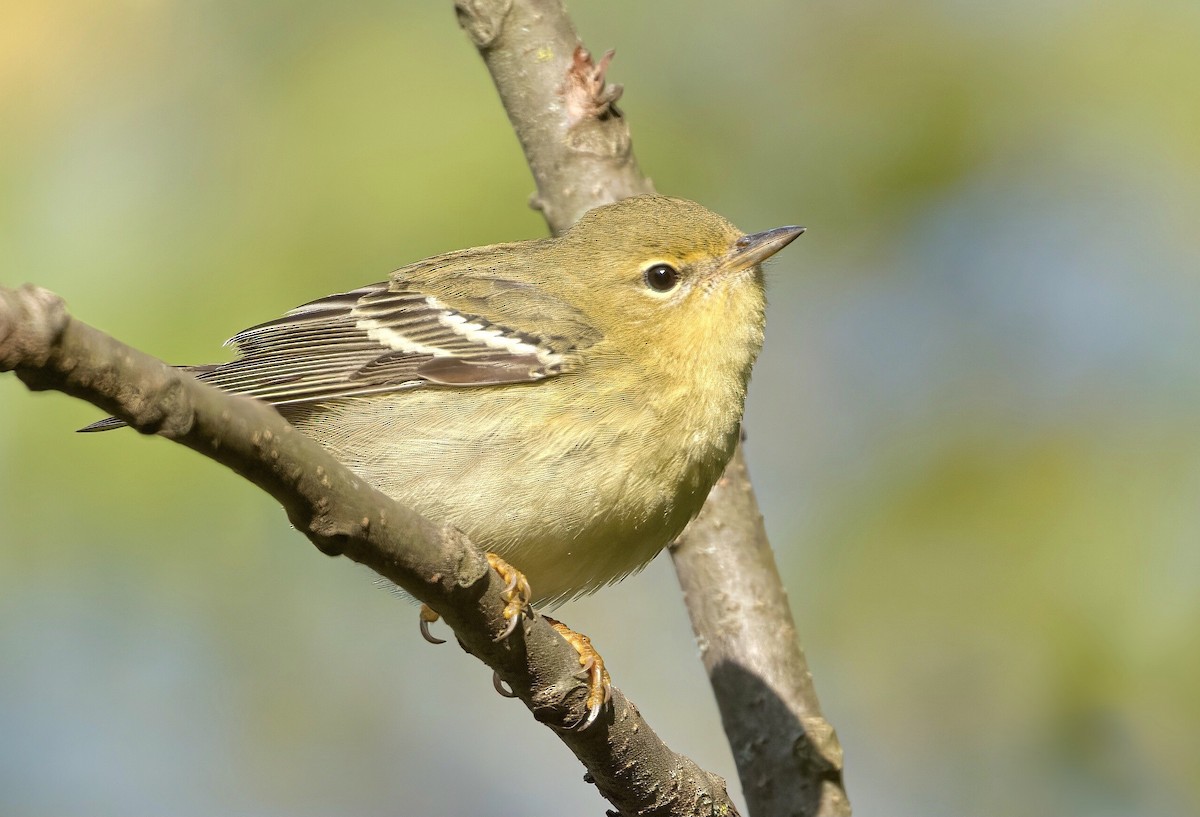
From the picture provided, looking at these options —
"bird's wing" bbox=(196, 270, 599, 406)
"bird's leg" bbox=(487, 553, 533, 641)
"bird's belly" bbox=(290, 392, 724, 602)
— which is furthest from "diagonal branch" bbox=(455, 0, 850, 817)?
"bird's leg" bbox=(487, 553, 533, 641)

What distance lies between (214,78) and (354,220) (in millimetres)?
1172

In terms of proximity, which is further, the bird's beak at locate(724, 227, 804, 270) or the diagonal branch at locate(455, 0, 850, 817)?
the bird's beak at locate(724, 227, 804, 270)

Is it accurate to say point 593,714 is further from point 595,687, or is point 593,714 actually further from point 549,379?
point 549,379

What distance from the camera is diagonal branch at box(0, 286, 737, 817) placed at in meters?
2.02

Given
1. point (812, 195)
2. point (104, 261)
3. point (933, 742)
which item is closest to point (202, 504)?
point (104, 261)

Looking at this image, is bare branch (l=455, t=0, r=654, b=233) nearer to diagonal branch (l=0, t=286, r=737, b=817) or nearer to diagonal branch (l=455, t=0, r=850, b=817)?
diagonal branch (l=455, t=0, r=850, b=817)

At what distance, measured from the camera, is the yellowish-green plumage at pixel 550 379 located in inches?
162

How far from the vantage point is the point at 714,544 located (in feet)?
16.7

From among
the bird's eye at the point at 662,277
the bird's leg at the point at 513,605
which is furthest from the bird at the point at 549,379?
the bird's leg at the point at 513,605

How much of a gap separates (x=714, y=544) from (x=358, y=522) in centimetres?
272

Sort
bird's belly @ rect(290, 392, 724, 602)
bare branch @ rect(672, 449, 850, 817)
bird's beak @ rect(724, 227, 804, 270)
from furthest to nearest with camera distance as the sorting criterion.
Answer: bird's beak @ rect(724, 227, 804, 270) → bare branch @ rect(672, 449, 850, 817) → bird's belly @ rect(290, 392, 724, 602)

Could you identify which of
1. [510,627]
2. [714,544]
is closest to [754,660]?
[714,544]

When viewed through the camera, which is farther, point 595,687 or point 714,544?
point 714,544

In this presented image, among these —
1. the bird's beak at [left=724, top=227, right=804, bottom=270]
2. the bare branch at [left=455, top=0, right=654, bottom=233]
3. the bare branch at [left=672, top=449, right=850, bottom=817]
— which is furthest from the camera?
the bare branch at [left=455, top=0, right=654, bottom=233]
